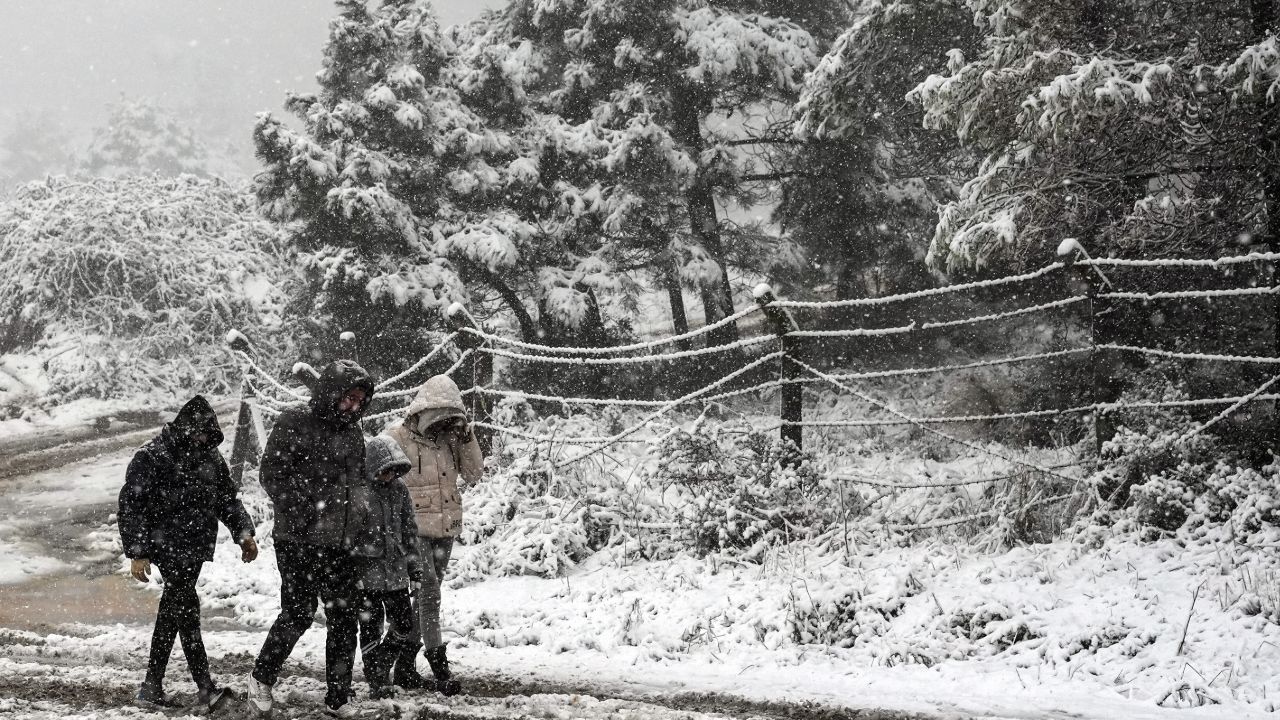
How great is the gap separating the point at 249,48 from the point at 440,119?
83.6 meters

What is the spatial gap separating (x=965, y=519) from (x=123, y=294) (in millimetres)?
16777

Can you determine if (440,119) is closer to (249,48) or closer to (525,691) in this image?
(525,691)

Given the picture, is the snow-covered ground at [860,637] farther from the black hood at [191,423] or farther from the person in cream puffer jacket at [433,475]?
the black hood at [191,423]

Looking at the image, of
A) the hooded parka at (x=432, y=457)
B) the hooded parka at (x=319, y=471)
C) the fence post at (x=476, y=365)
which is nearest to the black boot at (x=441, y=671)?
the hooded parka at (x=432, y=457)

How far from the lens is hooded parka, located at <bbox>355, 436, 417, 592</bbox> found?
180 inches

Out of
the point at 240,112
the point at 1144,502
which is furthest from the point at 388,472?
the point at 240,112

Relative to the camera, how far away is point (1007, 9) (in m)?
8.12

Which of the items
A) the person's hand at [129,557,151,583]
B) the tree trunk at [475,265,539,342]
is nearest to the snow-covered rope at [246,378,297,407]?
the tree trunk at [475,265,539,342]

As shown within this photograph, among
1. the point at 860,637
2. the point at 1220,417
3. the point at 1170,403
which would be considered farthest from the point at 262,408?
the point at 1220,417

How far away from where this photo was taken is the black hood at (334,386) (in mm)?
4602

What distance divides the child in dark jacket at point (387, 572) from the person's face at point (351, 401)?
19 cm

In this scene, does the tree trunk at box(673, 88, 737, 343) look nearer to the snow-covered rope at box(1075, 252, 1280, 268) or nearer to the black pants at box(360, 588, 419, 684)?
the snow-covered rope at box(1075, 252, 1280, 268)

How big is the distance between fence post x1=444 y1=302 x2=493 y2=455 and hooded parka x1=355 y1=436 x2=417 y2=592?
14.2 feet

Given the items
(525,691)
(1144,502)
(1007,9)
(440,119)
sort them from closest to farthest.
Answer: (525,691) < (1144,502) < (1007,9) < (440,119)
